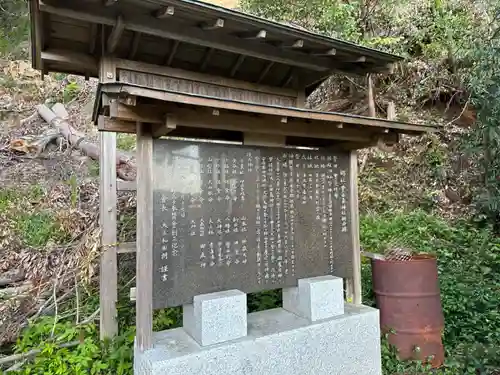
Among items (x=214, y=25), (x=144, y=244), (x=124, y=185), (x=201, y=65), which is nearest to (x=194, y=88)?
(x=201, y=65)

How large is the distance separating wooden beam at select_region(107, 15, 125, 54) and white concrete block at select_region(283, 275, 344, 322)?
115 inches

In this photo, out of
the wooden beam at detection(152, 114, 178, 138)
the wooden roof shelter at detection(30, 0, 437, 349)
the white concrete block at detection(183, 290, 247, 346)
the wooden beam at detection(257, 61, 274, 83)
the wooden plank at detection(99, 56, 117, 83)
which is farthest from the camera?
the wooden beam at detection(257, 61, 274, 83)

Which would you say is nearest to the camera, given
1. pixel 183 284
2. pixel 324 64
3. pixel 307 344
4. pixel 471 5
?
pixel 183 284

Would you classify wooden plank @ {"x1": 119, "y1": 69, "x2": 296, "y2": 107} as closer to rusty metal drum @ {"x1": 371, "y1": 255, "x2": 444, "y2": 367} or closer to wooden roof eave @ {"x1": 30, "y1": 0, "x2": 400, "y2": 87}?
wooden roof eave @ {"x1": 30, "y1": 0, "x2": 400, "y2": 87}

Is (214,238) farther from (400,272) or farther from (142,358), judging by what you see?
(400,272)

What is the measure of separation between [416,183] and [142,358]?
296 inches

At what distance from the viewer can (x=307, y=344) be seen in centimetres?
308

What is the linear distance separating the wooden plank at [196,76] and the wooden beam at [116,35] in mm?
166

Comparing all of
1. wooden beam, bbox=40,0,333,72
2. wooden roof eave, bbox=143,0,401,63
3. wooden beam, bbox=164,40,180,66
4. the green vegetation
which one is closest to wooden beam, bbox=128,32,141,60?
wooden beam, bbox=40,0,333,72

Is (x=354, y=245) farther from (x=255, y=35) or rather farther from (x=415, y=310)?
(x=255, y=35)

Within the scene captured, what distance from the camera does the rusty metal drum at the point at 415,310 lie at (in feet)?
12.0

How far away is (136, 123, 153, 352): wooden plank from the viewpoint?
267 centimetres

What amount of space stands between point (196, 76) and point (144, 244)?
2.19m

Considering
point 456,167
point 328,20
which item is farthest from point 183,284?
point 456,167
